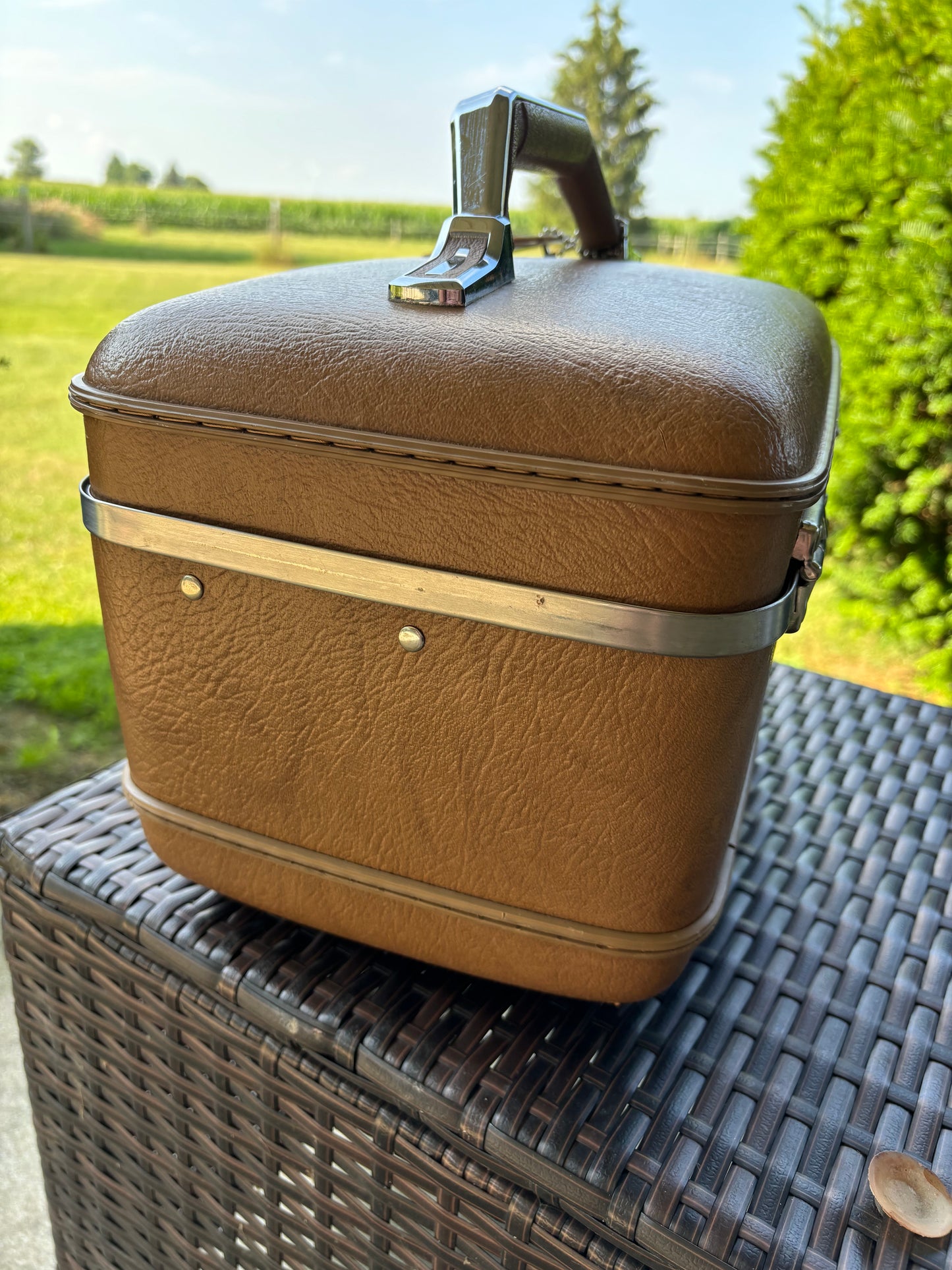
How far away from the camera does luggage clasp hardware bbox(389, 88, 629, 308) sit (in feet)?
1.72

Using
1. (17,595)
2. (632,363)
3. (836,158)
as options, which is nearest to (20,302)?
(17,595)

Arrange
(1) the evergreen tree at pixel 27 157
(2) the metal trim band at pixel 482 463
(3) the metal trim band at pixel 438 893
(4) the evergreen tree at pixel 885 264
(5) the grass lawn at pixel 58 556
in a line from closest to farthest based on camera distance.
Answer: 1. (2) the metal trim band at pixel 482 463
2. (3) the metal trim band at pixel 438 893
3. (4) the evergreen tree at pixel 885 264
4. (5) the grass lawn at pixel 58 556
5. (1) the evergreen tree at pixel 27 157

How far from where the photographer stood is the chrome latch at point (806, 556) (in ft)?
1.55

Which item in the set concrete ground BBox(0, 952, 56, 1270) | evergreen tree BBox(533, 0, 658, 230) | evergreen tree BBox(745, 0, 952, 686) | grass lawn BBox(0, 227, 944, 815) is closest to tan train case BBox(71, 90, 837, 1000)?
concrete ground BBox(0, 952, 56, 1270)

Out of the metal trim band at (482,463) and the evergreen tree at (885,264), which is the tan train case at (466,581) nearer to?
the metal trim band at (482,463)

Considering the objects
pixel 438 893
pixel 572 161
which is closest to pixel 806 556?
pixel 438 893

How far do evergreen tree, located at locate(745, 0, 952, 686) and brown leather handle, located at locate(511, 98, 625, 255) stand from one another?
44.1 inches

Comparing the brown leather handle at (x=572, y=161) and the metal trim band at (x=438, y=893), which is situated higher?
the brown leather handle at (x=572, y=161)

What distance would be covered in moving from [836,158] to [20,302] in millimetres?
3266

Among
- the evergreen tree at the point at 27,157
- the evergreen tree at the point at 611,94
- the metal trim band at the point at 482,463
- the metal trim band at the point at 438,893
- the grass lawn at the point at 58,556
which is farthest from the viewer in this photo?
the evergreen tree at the point at 611,94

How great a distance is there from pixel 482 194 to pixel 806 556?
11.9 inches

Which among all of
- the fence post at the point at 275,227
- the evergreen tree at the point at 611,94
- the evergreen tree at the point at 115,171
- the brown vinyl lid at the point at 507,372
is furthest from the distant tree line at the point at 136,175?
the brown vinyl lid at the point at 507,372

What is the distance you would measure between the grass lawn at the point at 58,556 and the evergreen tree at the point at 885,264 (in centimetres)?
22

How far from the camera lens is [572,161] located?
2.30ft
